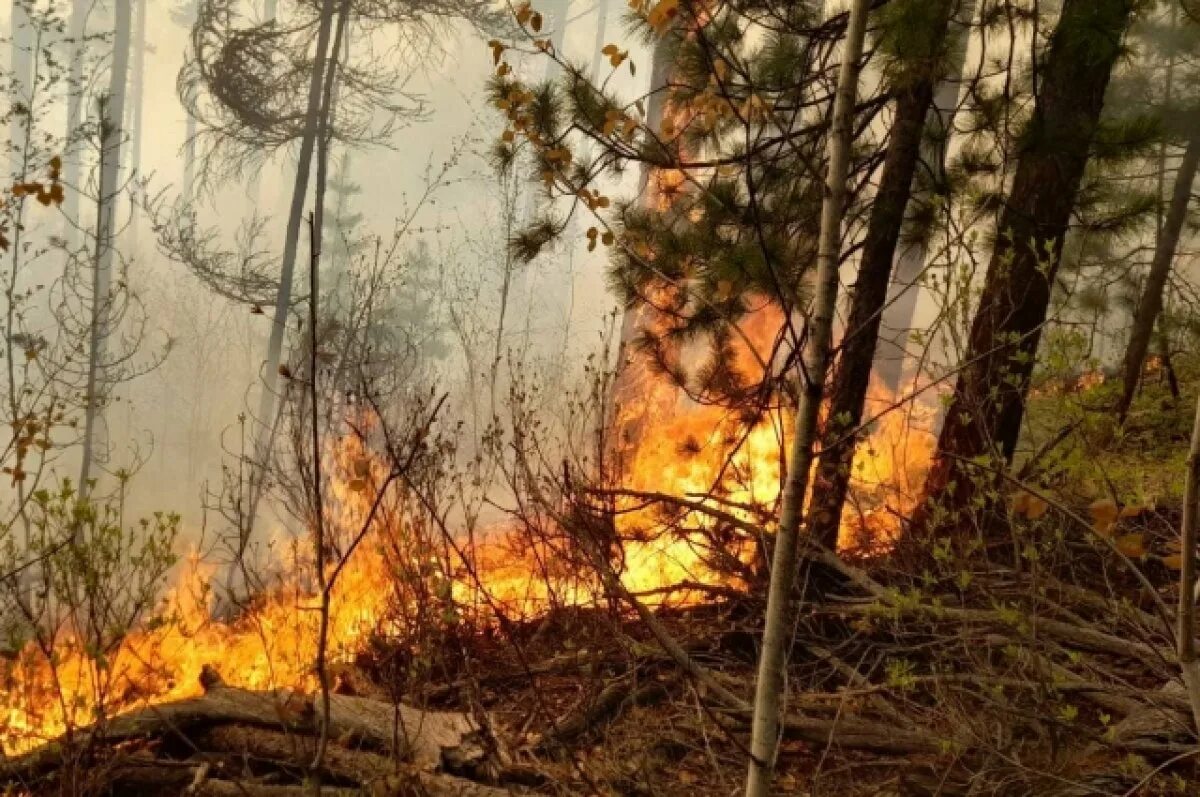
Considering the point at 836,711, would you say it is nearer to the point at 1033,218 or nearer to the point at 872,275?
the point at 872,275

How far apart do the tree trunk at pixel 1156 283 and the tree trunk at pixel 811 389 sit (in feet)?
14.3

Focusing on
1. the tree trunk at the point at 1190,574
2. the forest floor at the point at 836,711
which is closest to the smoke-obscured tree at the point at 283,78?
the forest floor at the point at 836,711

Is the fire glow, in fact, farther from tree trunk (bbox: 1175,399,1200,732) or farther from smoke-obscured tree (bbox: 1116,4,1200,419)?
tree trunk (bbox: 1175,399,1200,732)

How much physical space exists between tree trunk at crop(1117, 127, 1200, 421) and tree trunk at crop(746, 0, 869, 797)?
4351mm

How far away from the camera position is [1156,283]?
19.1 feet

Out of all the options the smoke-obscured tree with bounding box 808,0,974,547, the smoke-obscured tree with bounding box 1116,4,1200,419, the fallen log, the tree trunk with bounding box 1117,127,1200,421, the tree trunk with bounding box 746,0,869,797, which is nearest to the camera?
the tree trunk with bounding box 746,0,869,797

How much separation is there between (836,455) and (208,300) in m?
11.6

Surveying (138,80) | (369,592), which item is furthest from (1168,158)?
(138,80)

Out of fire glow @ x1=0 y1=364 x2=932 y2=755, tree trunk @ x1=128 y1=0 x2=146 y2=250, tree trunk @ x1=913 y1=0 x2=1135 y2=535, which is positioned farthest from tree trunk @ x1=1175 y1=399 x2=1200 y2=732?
tree trunk @ x1=128 y1=0 x2=146 y2=250

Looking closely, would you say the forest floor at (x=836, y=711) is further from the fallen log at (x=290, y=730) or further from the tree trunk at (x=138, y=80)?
the tree trunk at (x=138, y=80)

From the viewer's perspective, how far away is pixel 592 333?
13.4 metres

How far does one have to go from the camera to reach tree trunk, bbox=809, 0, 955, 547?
3.45 meters

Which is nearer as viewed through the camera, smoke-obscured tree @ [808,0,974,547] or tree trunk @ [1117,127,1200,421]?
smoke-obscured tree @ [808,0,974,547]

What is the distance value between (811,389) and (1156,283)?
19.1 ft
